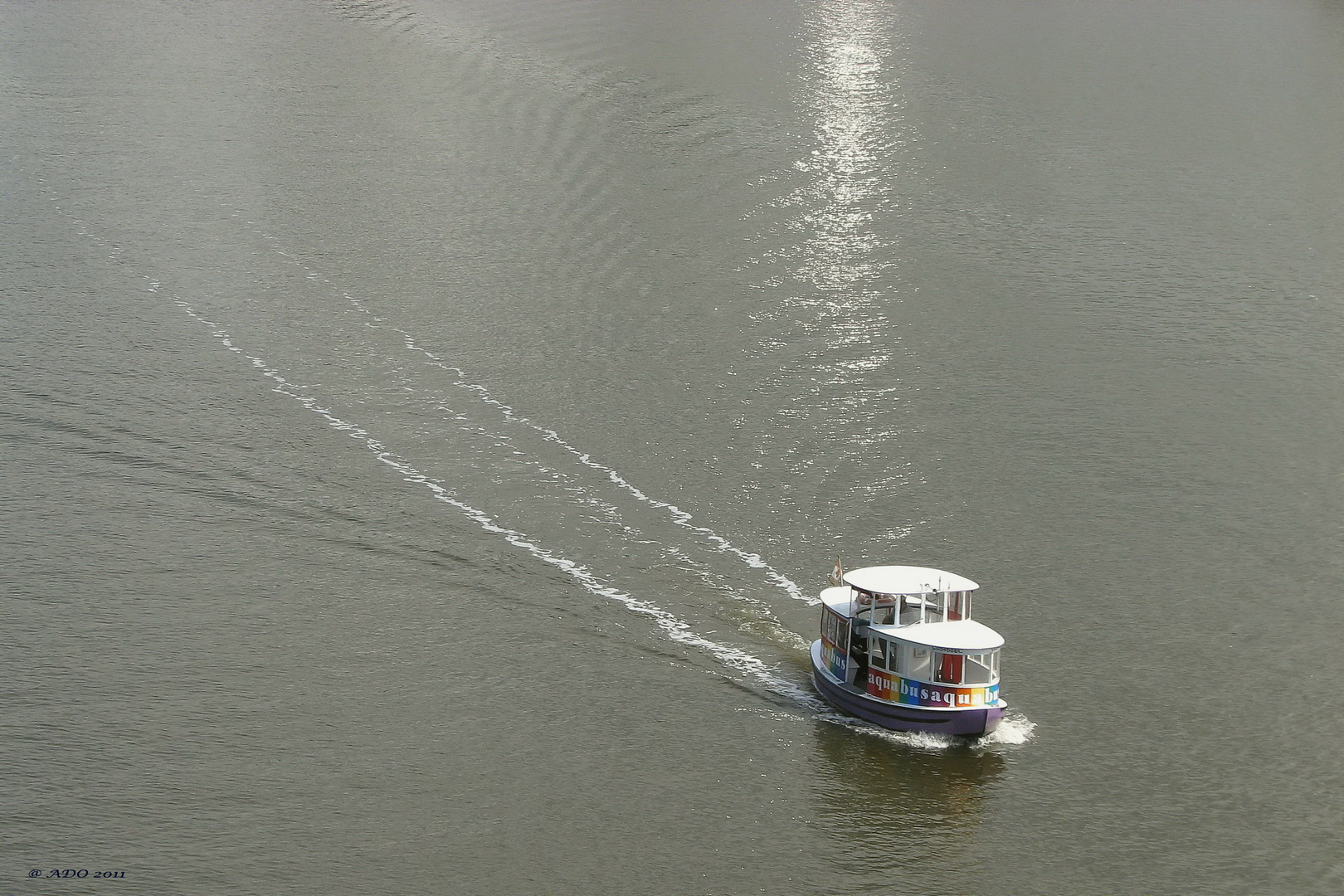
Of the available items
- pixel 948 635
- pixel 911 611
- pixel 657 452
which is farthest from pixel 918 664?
pixel 657 452

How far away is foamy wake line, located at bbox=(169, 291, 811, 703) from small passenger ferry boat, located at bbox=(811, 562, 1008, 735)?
0.80 metres

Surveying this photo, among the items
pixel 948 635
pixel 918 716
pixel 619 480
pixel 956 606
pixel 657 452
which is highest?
pixel 657 452

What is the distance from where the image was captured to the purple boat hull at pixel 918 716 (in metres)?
17.6

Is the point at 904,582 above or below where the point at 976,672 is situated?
above

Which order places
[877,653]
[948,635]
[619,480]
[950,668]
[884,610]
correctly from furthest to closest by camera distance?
[619,480] → [884,610] → [877,653] → [948,635] → [950,668]

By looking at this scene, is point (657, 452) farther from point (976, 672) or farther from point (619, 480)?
point (976, 672)

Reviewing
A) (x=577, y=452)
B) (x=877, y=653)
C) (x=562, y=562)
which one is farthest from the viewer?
(x=577, y=452)

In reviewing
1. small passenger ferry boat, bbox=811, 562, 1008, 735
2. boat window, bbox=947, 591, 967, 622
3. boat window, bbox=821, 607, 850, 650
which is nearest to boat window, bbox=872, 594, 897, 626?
small passenger ferry boat, bbox=811, 562, 1008, 735

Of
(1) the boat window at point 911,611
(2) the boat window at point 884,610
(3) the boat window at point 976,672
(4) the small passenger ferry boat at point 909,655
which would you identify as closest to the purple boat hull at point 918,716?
(4) the small passenger ferry boat at point 909,655

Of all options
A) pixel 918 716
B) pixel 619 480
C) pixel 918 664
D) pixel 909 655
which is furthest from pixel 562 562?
pixel 918 716

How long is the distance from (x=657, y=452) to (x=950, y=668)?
924cm

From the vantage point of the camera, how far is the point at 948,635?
58.9ft

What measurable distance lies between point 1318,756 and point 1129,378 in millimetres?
11798

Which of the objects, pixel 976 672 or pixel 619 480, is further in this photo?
pixel 619 480
